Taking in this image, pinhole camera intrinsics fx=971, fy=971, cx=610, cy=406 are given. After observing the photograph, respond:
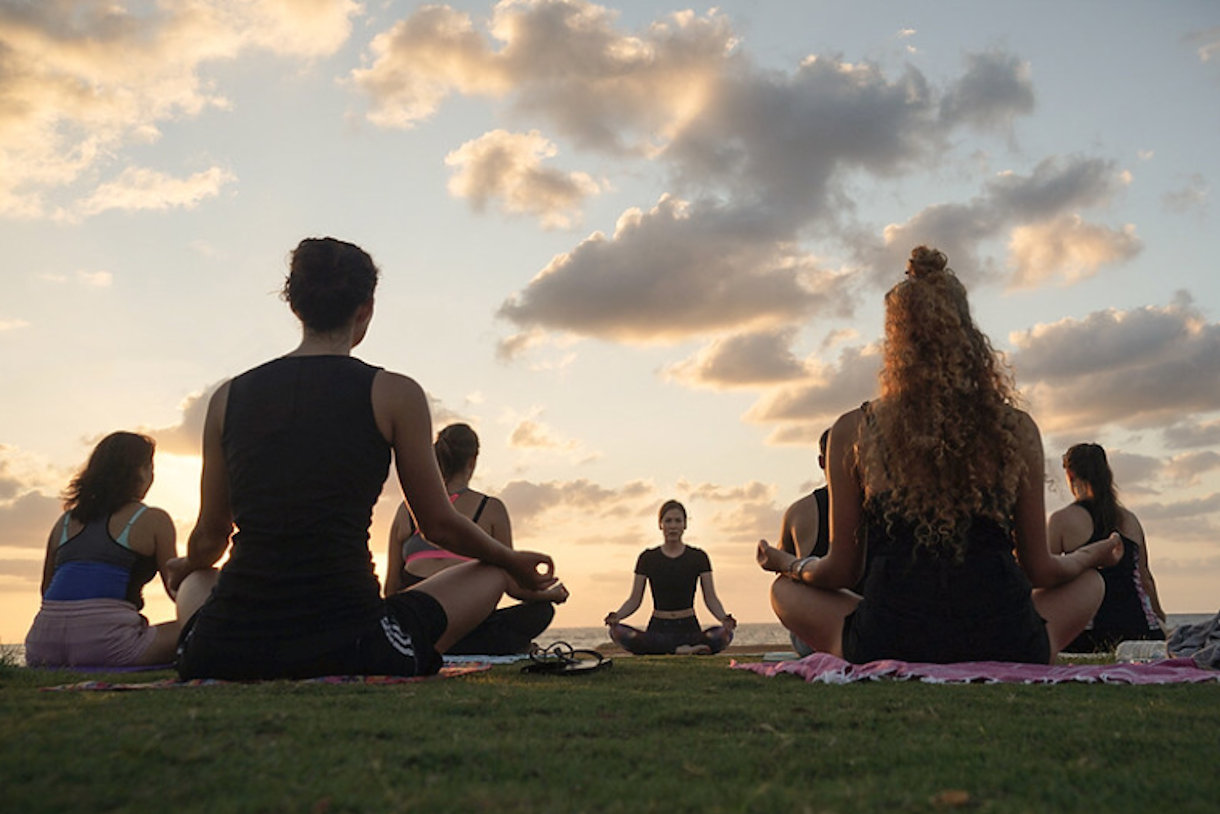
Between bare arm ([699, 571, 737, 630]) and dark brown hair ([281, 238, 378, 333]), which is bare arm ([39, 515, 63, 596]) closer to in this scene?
dark brown hair ([281, 238, 378, 333])

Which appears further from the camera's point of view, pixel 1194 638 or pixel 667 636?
pixel 667 636

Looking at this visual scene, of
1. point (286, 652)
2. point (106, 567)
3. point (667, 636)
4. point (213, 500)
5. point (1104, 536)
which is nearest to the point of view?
point (286, 652)

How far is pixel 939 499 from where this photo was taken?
4.97 meters

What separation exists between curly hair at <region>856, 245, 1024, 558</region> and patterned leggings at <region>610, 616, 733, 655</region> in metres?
6.89

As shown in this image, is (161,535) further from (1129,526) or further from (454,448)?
(1129,526)

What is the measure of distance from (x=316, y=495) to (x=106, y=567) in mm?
3406

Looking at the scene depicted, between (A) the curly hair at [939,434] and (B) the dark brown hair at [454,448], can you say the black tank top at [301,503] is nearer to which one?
(A) the curly hair at [939,434]

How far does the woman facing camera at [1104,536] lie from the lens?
8.41m

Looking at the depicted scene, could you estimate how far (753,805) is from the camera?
2150 millimetres

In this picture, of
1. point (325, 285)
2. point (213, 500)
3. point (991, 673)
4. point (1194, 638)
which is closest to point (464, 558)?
point (213, 500)

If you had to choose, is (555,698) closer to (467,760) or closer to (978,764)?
(467,760)

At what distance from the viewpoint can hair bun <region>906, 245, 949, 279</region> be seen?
530cm

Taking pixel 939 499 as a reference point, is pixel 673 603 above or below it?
below

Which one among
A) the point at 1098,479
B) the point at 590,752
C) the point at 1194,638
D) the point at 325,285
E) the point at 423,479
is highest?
the point at 325,285
